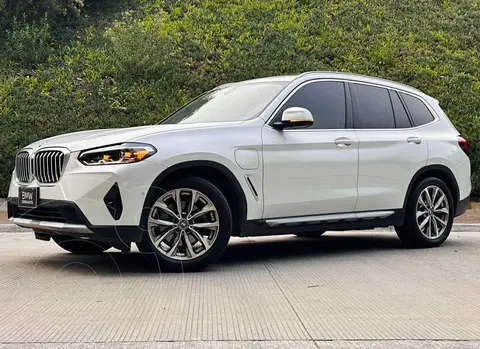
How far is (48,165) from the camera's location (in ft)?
21.8

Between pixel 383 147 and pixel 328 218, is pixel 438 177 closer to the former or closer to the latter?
pixel 383 147

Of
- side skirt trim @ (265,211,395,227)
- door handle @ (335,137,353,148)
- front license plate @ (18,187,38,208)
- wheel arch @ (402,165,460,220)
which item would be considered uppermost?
door handle @ (335,137,353,148)

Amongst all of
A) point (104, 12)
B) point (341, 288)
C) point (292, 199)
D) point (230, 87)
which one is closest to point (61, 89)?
point (104, 12)

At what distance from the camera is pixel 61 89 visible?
59.5 feet

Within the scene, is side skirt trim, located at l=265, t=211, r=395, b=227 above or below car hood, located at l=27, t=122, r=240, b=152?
below

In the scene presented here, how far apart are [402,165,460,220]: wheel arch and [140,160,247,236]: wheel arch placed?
2.26 metres

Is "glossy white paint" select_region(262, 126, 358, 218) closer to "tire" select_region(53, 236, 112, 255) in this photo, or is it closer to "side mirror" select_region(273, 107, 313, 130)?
"side mirror" select_region(273, 107, 313, 130)

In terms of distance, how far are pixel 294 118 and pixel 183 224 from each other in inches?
58.4

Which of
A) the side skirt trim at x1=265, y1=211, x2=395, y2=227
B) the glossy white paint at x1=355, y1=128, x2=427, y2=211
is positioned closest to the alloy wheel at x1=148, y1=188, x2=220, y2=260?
the side skirt trim at x1=265, y1=211, x2=395, y2=227

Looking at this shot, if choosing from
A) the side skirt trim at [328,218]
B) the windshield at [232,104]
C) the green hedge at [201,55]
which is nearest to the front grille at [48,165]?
the windshield at [232,104]

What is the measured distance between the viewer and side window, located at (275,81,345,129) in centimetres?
765

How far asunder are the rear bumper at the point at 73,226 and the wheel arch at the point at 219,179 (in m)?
0.37

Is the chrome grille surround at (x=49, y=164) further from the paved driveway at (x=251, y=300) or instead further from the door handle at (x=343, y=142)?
the door handle at (x=343, y=142)

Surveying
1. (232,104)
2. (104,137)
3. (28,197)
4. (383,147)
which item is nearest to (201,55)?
(383,147)
